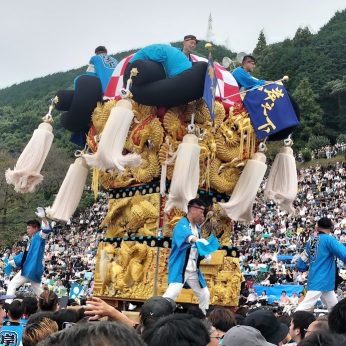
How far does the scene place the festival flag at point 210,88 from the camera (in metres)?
8.73

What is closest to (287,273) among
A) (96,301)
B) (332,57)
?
(96,301)

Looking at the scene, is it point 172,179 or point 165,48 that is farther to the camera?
point 165,48

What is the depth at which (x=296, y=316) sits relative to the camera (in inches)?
212

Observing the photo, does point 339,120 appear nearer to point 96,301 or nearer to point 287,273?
point 287,273

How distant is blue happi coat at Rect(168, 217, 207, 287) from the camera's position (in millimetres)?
7949

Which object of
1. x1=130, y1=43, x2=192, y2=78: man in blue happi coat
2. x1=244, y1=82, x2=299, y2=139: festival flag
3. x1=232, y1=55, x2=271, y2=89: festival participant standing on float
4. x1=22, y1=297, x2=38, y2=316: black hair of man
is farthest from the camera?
x1=232, y1=55, x2=271, y2=89: festival participant standing on float

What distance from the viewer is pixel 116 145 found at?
8594mm

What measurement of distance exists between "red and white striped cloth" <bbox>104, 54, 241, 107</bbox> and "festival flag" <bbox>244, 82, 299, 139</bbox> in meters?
0.27

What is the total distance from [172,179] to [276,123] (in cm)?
182

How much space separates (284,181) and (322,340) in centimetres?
653

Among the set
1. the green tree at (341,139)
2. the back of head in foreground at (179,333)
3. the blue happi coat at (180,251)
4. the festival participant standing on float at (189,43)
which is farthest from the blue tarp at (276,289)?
the green tree at (341,139)

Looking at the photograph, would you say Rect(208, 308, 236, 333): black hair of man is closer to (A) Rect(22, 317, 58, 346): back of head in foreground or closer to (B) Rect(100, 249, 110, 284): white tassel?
(A) Rect(22, 317, 58, 346): back of head in foreground

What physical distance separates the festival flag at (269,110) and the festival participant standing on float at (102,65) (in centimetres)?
218

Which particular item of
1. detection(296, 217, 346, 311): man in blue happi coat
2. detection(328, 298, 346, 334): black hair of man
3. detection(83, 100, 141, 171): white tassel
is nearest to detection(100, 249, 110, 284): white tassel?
detection(83, 100, 141, 171): white tassel
